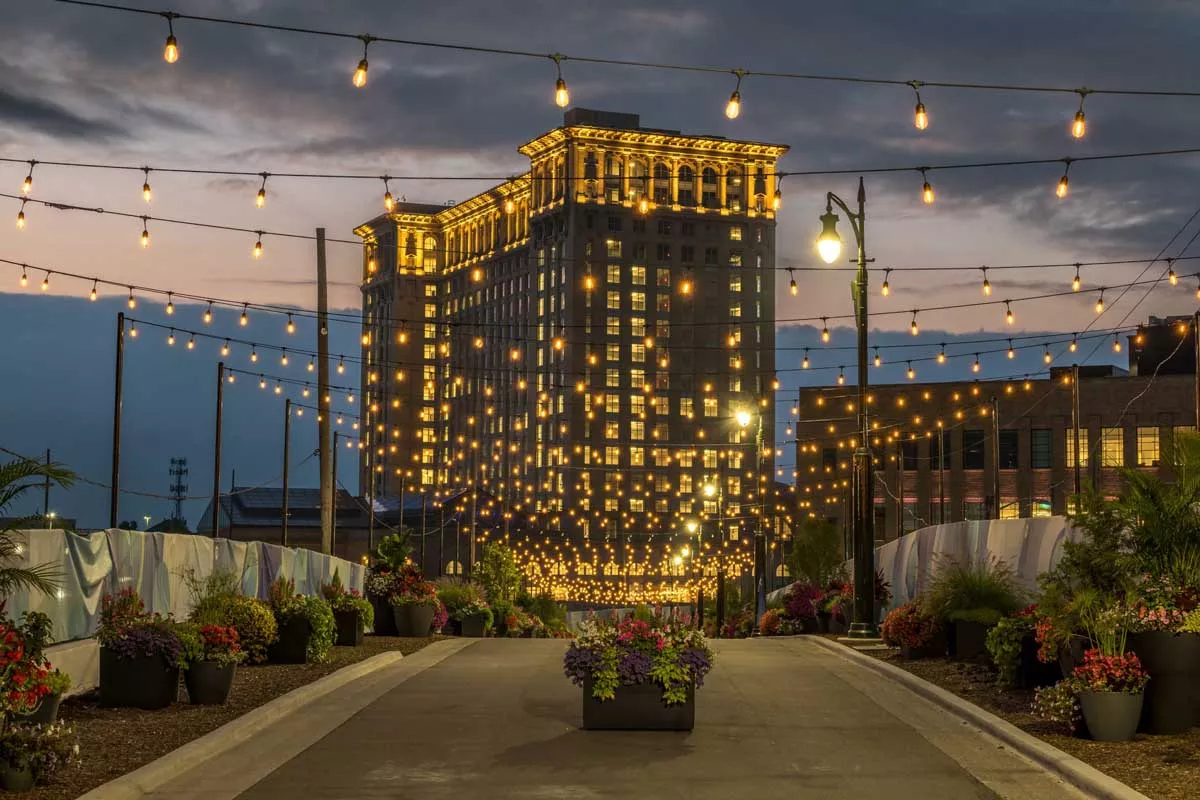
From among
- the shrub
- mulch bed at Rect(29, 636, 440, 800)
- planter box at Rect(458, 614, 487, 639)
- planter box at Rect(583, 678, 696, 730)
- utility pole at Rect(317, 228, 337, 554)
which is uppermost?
utility pole at Rect(317, 228, 337, 554)

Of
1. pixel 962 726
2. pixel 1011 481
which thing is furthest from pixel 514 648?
pixel 1011 481

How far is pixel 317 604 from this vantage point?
27.0 metres

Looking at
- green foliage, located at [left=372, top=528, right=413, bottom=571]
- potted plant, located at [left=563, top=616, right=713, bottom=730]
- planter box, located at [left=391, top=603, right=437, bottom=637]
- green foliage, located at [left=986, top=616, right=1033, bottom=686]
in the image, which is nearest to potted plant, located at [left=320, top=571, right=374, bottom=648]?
planter box, located at [left=391, top=603, right=437, bottom=637]

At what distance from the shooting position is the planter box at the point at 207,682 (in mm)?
19797

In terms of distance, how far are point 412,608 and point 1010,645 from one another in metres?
19.2

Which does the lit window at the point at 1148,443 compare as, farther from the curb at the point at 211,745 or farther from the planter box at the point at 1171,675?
the planter box at the point at 1171,675

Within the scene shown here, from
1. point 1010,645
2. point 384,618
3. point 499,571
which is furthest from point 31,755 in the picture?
point 499,571

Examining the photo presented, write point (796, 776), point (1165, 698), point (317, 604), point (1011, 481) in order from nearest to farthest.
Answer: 1. point (796, 776)
2. point (1165, 698)
3. point (317, 604)
4. point (1011, 481)

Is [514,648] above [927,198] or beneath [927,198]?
beneath

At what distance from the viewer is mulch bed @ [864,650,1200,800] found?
1408 cm

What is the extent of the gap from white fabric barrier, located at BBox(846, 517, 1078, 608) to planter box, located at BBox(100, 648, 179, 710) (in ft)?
39.0

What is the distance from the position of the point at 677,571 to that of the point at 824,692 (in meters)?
177

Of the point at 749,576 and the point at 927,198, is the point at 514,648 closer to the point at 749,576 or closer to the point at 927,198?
the point at 927,198

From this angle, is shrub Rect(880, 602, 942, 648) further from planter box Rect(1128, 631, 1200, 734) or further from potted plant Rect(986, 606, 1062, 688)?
planter box Rect(1128, 631, 1200, 734)
